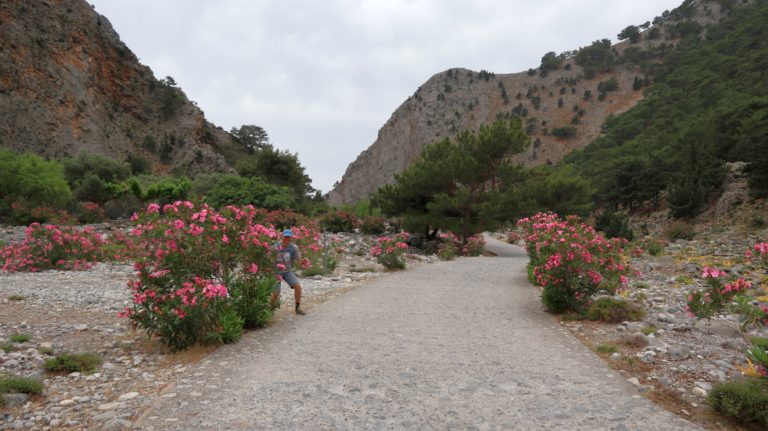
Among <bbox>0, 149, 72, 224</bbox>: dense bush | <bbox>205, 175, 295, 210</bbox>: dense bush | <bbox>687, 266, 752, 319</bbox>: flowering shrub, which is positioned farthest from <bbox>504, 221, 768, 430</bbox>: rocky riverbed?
<bbox>0, 149, 72, 224</bbox>: dense bush

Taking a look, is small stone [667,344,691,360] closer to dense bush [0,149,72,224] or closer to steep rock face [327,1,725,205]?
dense bush [0,149,72,224]

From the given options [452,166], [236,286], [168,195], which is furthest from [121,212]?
[236,286]

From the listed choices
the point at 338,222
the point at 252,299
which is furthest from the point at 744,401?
the point at 338,222

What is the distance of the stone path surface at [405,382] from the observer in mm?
3598

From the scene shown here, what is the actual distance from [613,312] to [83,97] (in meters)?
53.8

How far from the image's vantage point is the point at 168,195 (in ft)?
93.7

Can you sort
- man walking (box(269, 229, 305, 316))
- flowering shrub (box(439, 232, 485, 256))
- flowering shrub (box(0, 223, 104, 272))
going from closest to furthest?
man walking (box(269, 229, 305, 316))
flowering shrub (box(0, 223, 104, 272))
flowering shrub (box(439, 232, 485, 256))

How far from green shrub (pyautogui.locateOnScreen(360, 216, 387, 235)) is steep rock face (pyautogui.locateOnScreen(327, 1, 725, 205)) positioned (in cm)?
5593

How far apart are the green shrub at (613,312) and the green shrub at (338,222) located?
21.2m

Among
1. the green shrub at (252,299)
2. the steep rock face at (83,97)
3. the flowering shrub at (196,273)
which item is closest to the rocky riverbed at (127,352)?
the flowering shrub at (196,273)

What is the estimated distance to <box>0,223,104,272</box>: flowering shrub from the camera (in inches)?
468

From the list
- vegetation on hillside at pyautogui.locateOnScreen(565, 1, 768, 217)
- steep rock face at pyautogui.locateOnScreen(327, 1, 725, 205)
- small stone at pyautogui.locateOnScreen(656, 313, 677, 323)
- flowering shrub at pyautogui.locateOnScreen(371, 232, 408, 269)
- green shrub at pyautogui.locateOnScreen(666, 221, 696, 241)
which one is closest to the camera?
small stone at pyautogui.locateOnScreen(656, 313, 677, 323)

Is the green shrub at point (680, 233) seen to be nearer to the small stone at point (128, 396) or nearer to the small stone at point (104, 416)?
the small stone at point (128, 396)

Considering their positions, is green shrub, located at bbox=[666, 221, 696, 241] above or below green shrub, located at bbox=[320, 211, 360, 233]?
below
